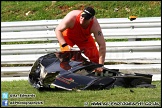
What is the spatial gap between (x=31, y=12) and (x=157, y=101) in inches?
419

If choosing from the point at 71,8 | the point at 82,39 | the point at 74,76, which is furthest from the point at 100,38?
the point at 71,8

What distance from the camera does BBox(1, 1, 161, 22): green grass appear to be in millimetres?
16109

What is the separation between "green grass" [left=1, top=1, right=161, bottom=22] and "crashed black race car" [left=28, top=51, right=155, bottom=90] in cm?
734

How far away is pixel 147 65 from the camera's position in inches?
456

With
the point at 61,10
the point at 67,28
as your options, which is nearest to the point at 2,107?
the point at 67,28

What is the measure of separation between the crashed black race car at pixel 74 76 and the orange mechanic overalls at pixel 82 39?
747 mm

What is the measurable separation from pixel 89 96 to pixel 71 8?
9.59 metres

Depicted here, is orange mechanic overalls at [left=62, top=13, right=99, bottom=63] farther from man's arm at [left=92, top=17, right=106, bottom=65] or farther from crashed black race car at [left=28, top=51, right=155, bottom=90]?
crashed black race car at [left=28, top=51, right=155, bottom=90]

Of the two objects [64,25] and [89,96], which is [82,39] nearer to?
[64,25]

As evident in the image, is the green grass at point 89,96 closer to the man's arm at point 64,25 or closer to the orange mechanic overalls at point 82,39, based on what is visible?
the man's arm at point 64,25

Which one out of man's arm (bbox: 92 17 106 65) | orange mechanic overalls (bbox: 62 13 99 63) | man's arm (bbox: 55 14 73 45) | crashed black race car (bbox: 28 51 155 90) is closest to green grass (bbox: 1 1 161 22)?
orange mechanic overalls (bbox: 62 13 99 63)

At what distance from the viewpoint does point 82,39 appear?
9.77 m

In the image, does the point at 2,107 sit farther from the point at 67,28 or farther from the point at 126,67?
the point at 126,67

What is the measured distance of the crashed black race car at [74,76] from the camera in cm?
812
